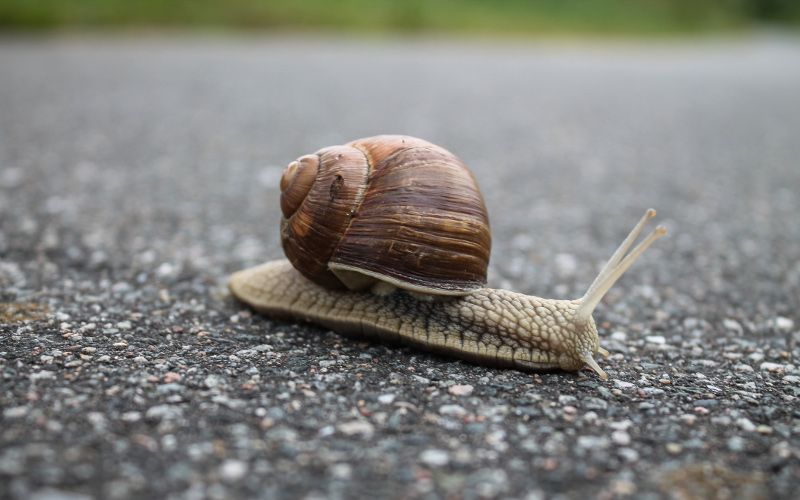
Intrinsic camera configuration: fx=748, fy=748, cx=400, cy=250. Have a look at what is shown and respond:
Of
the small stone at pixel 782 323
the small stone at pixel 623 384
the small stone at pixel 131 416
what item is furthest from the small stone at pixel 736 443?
the small stone at pixel 131 416

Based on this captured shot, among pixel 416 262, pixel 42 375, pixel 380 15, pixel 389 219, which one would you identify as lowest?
pixel 42 375

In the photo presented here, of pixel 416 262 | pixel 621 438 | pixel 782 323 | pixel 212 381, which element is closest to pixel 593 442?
pixel 621 438

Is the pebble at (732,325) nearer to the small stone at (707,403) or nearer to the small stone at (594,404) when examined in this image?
the small stone at (707,403)

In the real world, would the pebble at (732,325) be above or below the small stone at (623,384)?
above

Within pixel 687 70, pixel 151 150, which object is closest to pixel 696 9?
pixel 687 70

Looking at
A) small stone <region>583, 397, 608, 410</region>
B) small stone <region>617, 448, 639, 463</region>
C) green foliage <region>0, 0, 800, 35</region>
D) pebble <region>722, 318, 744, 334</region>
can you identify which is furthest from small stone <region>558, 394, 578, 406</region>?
green foliage <region>0, 0, 800, 35</region>

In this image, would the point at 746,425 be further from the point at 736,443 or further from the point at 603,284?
the point at 603,284
